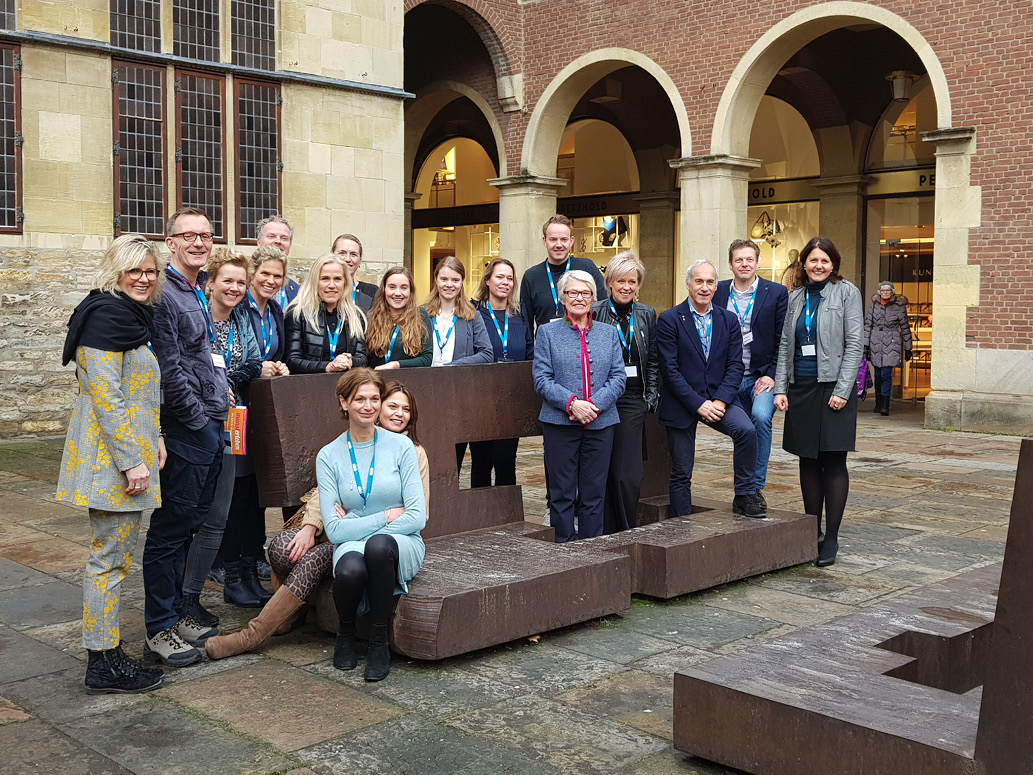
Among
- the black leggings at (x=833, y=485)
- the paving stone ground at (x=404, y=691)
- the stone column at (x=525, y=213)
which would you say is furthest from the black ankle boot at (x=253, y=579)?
the stone column at (x=525, y=213)

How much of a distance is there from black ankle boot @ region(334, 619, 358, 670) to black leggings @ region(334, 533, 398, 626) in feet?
0.37

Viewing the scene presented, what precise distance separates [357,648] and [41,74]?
981 centimetres

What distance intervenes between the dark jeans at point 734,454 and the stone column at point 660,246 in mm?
16113

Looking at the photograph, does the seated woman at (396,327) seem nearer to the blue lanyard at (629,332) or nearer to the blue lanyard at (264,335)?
the blue lanyard at (264,335)

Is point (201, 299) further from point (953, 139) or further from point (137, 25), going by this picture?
point (953, 139)

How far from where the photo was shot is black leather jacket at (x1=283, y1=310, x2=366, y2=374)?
236 inches

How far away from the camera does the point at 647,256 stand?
23406 mm

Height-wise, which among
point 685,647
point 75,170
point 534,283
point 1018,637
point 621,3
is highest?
point 621,3

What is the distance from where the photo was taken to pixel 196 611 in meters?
5.26

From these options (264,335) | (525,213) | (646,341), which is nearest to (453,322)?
(646,341)

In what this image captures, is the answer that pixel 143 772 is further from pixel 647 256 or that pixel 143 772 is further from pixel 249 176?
pixel 647 256

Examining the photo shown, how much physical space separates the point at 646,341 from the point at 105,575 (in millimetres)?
3479

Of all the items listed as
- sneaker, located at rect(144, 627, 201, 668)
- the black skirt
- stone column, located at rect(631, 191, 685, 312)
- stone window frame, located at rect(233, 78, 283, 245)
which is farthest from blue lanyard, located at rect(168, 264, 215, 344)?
stone column, located at rect(631, 191, 685, 312)

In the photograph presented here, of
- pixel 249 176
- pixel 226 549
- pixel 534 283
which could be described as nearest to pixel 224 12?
pixel 249 176
